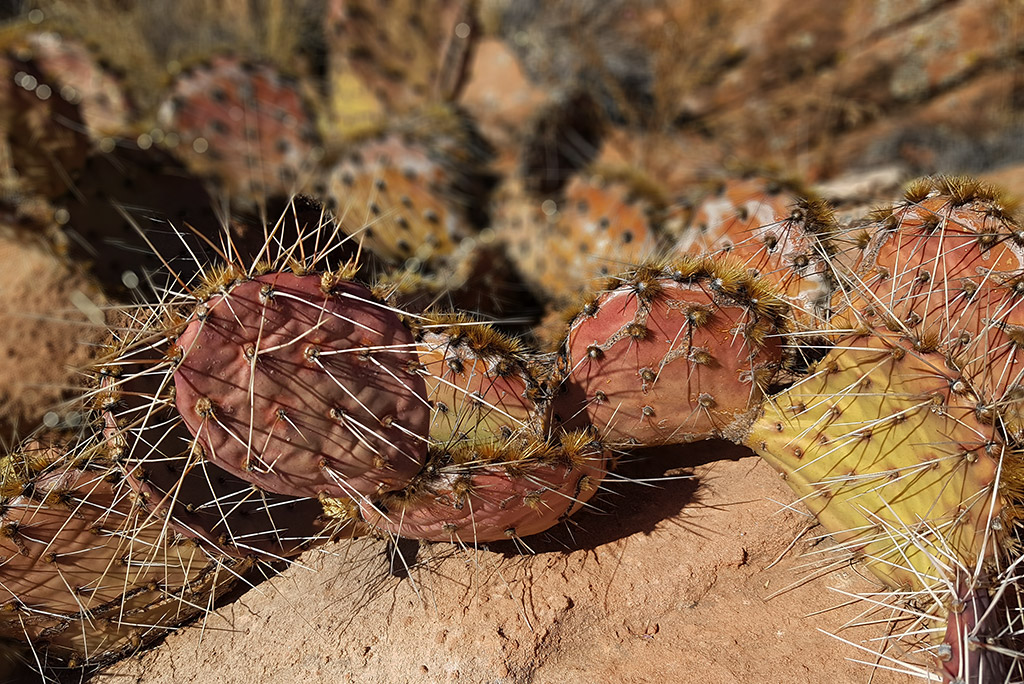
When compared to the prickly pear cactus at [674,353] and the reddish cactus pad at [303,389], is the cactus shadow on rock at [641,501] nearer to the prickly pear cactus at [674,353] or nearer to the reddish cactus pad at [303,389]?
the prickly pear cactus at [674,353]

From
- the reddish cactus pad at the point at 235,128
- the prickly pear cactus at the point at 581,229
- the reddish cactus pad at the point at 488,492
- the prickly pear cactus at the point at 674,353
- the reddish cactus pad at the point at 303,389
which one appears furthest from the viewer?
the reddish cactus pad at the point at 235,128

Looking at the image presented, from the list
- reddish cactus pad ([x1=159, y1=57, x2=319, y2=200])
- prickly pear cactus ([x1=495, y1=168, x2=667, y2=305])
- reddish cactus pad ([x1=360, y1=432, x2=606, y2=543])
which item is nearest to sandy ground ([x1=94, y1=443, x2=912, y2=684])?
reddish cactus pad ([x1=360, y1=432, x2=606, y2=543])

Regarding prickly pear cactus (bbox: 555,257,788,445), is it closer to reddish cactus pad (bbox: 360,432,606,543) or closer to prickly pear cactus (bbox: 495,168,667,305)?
reddish cactus pad (bbox: 360,432,606,543)

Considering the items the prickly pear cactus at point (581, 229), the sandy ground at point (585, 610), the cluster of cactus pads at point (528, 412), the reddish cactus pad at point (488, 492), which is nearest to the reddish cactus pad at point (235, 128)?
the prickly pear cactus at point (581, 229)

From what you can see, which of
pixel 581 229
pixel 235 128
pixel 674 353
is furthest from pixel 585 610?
pixel 235 128

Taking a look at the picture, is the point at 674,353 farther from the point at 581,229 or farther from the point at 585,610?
the point at 581,229

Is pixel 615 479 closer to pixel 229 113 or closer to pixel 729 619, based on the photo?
pixel 729 619
